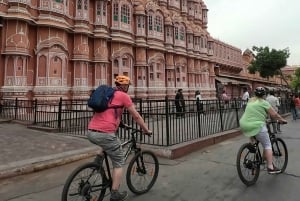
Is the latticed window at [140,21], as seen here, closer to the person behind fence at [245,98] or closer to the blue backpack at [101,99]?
the person behind fence at [245,98]

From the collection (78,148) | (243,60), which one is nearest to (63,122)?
(78,148)

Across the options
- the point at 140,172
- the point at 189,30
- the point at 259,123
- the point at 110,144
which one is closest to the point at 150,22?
the point at 189,30

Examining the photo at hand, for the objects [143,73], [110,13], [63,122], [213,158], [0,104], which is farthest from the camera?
[143,73]

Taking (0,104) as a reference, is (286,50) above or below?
above

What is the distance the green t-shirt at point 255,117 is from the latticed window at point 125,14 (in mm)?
20437

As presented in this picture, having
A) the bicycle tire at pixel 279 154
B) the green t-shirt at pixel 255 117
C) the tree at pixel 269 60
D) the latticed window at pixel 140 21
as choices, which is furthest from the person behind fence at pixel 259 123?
the tree at pixel 269 60

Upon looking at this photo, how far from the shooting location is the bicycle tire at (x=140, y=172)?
195 inches

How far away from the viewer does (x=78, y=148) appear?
855 centimetres

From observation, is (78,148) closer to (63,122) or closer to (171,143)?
(171,143)

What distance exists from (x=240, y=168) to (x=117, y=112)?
2.59 metres

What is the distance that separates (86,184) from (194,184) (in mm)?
2313

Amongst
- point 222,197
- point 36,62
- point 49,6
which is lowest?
point 222,197

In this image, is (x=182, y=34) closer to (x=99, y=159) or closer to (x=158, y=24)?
(x=158, y=24)

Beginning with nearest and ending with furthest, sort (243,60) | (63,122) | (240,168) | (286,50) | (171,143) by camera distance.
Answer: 1. (240,168)
2. (171,143)
3. (63,122)
4. (286,50)
5. (243,60)
